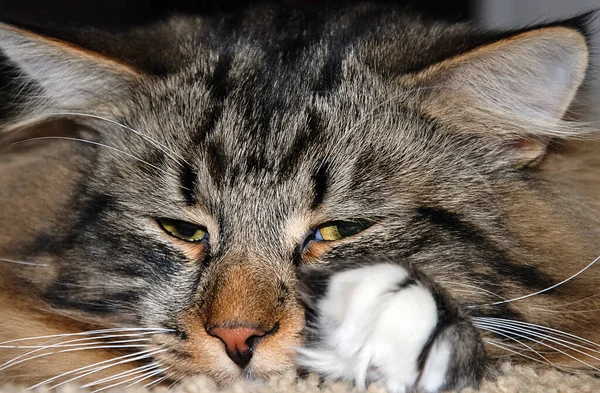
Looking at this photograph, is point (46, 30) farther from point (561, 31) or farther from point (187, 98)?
point (561, 31)

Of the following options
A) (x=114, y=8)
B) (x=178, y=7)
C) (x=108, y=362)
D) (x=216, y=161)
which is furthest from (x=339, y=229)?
A: (x=114, y=8)

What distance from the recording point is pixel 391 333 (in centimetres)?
103

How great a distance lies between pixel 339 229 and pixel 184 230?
0.28 meters

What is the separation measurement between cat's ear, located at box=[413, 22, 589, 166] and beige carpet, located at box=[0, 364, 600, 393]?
1.28ft

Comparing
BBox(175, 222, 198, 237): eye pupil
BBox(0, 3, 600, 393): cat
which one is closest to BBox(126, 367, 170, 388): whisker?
BBox(0, 3, 600, 393): cat

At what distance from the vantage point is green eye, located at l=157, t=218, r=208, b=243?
4.45 feet

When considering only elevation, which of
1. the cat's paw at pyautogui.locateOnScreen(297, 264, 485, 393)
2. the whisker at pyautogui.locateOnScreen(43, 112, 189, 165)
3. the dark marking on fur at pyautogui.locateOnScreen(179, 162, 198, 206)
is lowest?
the cat's paw at pyautogui.locateOnScreen(297, 264, 485, 393)

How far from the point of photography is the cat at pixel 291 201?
1203 millimetres

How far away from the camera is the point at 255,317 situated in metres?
1.16

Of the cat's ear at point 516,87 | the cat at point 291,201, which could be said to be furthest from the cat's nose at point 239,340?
the cat's ear at point 516,87

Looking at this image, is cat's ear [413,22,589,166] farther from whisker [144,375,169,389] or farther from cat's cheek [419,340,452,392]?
whisker [144,375,169,389]

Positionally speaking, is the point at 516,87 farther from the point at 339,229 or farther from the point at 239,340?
the point at 239,340

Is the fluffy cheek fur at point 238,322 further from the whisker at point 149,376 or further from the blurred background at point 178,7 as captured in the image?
the blurred background at point 178,7

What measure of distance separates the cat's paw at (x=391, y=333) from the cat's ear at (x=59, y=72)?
596 mm
